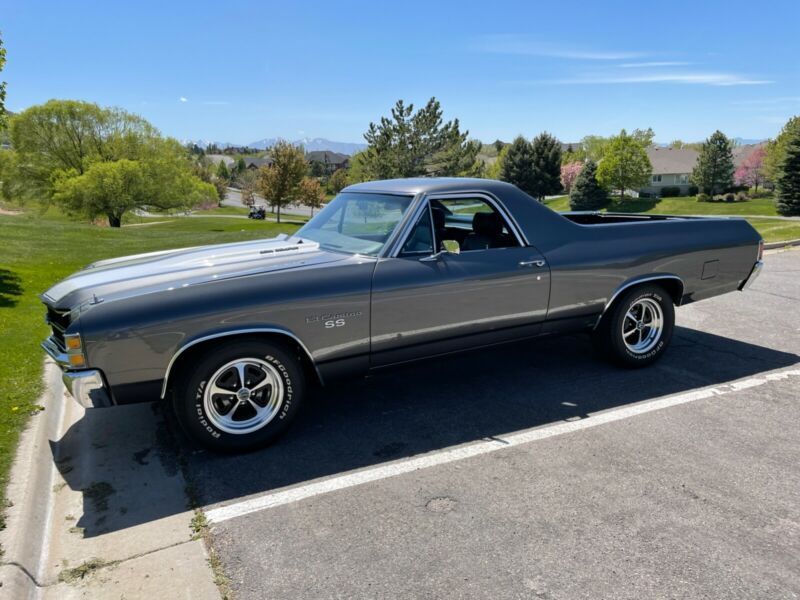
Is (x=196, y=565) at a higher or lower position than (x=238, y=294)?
lower

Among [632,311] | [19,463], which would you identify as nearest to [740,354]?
[632,311]

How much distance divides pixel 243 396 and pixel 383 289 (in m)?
1.16

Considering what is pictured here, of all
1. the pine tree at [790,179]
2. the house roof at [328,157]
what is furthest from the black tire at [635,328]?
the house roof at [328,157]

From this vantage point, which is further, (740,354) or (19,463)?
(740,354)

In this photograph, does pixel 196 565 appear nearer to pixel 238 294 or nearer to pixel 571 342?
pixel 238 294

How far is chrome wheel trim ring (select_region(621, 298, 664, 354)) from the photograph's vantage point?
5066 mm

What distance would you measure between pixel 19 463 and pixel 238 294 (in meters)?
1.66

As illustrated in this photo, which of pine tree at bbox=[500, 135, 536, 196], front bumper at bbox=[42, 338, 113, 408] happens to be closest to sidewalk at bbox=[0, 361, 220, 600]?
front bumper at bbox=[42, 338, 113, 408]

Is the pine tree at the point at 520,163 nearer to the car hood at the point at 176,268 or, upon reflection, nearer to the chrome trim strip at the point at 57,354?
the car hood at the point at 176,268

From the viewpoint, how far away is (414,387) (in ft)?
15.7

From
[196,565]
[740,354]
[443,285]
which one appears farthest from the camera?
[740,354]

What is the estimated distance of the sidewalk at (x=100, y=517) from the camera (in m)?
2.45

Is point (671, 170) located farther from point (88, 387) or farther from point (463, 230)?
point (88, 387)

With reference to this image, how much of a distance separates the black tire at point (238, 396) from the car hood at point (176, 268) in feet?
1.67
